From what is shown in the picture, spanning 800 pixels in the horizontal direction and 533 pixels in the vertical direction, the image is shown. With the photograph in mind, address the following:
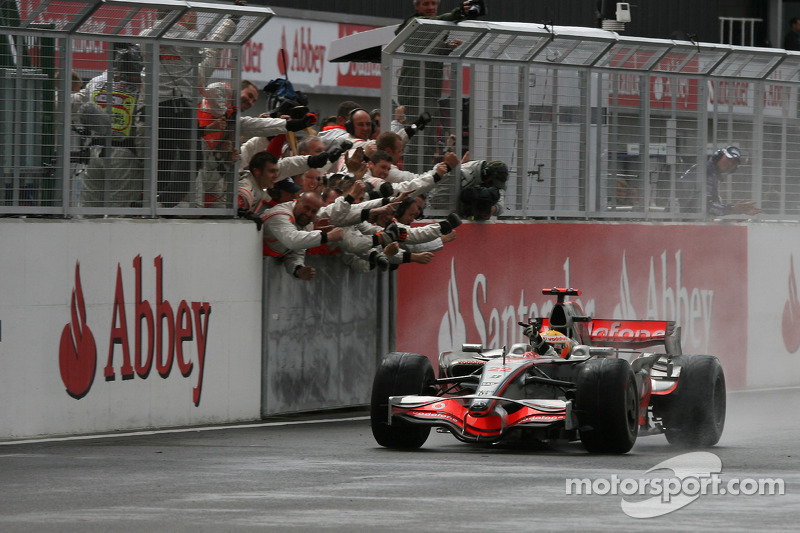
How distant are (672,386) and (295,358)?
137 inches

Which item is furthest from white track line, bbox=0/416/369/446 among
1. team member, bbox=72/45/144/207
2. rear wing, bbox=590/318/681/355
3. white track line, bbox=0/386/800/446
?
rear wing, bbox=590/318/681/355

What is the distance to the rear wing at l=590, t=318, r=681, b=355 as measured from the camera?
12.8 metres

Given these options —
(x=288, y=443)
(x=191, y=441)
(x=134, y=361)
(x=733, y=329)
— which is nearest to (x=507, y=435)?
(x=288, y=443)

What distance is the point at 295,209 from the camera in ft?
44.8

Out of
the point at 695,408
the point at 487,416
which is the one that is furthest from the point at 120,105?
the point at 695,408

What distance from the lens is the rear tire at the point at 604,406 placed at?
35.2 ft

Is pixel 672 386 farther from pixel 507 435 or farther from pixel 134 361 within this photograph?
pixel 134 361

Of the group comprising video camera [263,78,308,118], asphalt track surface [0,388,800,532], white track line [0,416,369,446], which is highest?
video camera [263,78,308,118]

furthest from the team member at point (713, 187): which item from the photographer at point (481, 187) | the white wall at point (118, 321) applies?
the white wall at point (118, 321)

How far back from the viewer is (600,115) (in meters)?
17.2

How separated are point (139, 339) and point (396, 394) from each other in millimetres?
2426

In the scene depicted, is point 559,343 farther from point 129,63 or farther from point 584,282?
point 584,282

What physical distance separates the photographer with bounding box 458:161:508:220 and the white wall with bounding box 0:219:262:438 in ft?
9.85

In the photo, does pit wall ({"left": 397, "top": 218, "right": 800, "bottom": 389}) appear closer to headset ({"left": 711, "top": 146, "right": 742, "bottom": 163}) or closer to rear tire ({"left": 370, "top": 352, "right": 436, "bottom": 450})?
headset ({"left": 711, "top": 146, "right": 742, "bottom": 163})
